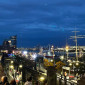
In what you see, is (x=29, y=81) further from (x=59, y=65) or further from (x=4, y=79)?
(x=59, y=65)

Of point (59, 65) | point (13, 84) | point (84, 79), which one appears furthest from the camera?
point (59, 65)

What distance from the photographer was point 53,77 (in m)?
9.12

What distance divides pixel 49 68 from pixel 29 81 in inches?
50.2

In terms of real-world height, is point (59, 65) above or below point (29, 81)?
below

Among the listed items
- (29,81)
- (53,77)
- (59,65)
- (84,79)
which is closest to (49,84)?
(53,77)

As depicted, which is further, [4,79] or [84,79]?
[4,79]

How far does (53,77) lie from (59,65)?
36.8 metres

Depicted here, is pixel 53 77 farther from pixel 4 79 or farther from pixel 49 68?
pixel 4 79

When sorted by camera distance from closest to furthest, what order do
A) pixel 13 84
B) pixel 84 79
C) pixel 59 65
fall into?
pixel 84 79 → pixel 13 84 → pixel 59 65

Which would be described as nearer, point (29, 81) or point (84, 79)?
point (84, 79)

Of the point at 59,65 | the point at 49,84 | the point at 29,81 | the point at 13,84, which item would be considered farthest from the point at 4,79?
the point at 59,65

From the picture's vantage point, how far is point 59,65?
45438mm

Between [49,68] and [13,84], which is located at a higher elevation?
[49,68]

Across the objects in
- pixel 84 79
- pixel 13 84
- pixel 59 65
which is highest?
pixel 84 79
